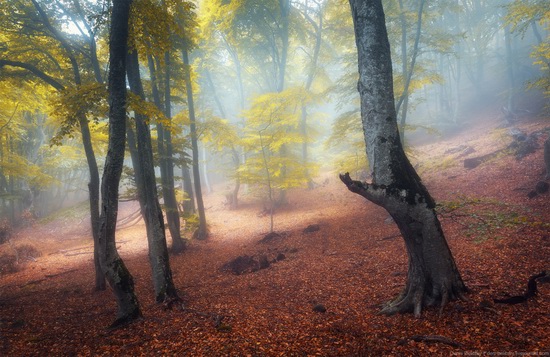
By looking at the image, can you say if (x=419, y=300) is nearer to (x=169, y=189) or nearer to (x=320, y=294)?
(x=320, y=294)

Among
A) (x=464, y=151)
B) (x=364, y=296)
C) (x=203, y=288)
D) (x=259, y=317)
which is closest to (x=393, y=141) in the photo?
(x=364, y=296)

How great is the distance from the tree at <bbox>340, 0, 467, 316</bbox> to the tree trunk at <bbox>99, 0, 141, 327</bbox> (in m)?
4.93

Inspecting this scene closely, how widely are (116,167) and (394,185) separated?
5813mm

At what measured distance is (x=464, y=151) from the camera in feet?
64.6

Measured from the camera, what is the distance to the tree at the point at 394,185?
459 cm

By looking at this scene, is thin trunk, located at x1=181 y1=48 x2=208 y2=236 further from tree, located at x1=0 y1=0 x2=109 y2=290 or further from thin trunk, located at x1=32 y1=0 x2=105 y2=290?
thin trunk, located at x1=32 y1=0 x2=105 y2=290

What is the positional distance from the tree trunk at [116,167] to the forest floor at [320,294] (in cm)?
57

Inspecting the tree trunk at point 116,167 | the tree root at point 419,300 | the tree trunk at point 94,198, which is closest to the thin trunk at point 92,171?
the tree trunk at point 94,198

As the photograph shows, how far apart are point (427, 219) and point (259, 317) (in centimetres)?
399

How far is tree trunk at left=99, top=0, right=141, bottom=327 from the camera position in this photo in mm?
5516

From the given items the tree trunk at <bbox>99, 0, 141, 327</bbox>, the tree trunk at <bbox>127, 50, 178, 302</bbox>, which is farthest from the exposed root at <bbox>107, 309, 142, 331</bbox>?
the tree trunk at <bbox>127, 50, 178, 302</bbox>

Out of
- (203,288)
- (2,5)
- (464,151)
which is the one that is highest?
(2,5)

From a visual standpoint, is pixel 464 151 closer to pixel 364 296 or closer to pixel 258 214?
pixel 258 214

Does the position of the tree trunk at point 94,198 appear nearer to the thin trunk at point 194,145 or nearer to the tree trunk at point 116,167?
the tree trunk at point 116,167
